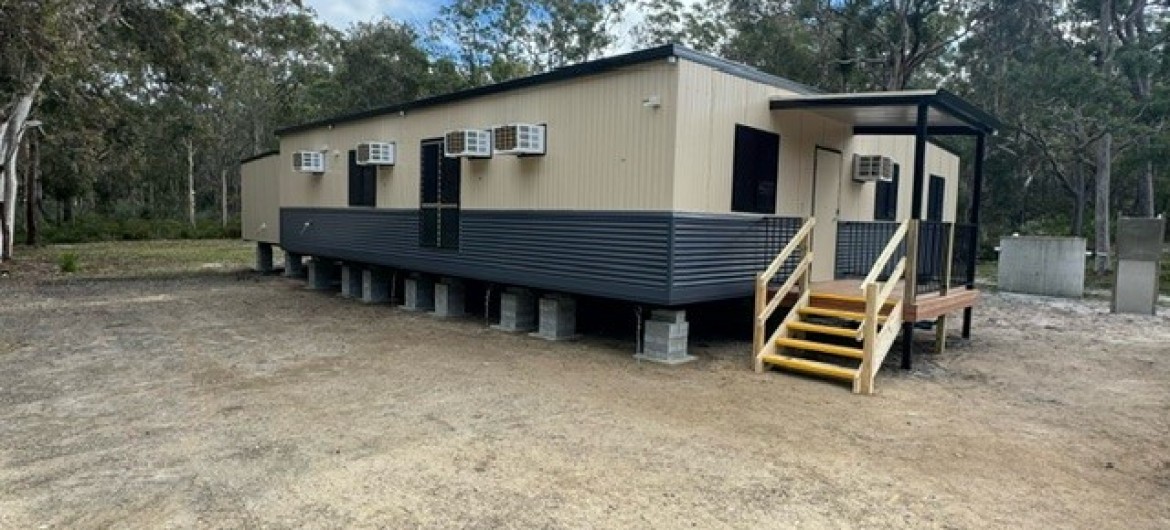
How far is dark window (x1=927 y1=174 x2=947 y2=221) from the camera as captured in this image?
1181 cm

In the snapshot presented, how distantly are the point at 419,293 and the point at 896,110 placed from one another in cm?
691

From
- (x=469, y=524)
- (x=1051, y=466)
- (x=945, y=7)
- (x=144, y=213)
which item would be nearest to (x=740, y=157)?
(x=1051, y=466)

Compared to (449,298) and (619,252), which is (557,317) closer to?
(619,252)

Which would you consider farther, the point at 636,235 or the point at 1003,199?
the point at 1003,199

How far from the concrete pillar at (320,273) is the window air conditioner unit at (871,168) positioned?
9.41 metres

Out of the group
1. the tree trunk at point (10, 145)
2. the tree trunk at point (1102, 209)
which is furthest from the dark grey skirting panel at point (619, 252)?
the tree trunk at point (1102, 209)

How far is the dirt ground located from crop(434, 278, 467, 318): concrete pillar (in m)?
1.67

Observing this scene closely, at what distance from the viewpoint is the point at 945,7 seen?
1908 cm

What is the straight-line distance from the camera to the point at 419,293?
34.5ft

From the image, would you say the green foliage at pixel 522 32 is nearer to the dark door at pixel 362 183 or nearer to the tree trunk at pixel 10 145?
the tree trunk at pixel 10 145

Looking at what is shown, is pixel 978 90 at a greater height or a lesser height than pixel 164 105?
greater

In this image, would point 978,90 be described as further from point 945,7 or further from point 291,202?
point 291,202

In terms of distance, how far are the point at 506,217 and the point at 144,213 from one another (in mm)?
34880

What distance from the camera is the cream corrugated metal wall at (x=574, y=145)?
260 inches
